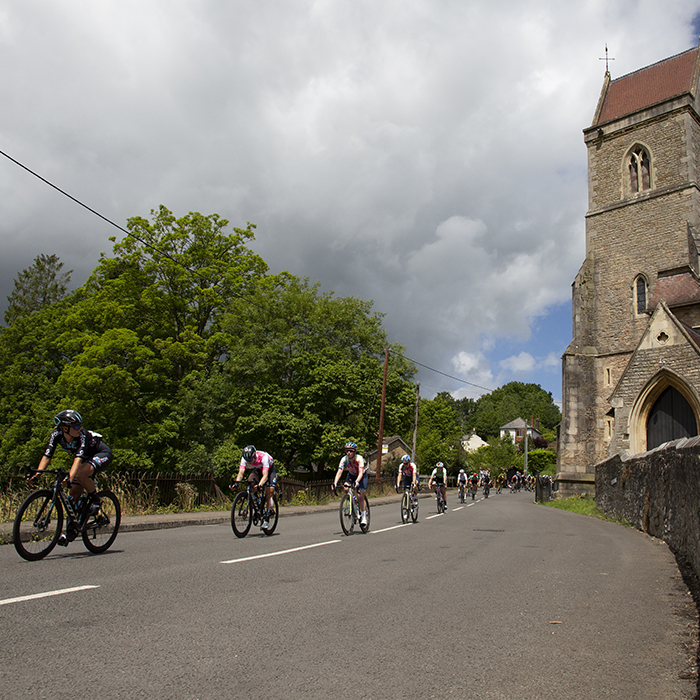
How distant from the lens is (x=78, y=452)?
23.5 ft

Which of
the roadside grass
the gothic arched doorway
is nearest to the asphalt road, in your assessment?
the roadside grass

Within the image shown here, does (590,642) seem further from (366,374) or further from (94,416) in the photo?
(366,374)

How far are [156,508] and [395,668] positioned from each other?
13.0 metres

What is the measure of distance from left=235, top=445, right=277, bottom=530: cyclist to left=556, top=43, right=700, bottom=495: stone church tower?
21.2m

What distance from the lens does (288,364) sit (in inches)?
1257

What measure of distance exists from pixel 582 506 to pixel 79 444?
22.1m

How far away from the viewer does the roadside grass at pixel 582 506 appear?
60.4ft

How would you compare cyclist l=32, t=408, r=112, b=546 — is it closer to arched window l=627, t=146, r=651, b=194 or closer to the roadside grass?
the roadside grass

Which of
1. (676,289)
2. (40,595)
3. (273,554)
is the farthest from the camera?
(676,289)

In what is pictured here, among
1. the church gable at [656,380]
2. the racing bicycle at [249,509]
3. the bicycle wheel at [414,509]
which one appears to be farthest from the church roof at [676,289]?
the racing bicycle at [249,509]

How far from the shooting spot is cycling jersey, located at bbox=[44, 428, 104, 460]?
6.86 metres

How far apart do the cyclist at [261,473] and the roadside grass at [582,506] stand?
10.1m

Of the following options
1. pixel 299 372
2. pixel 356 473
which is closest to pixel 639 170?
pixel 299 372

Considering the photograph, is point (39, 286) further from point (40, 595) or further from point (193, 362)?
point (40, 595)
